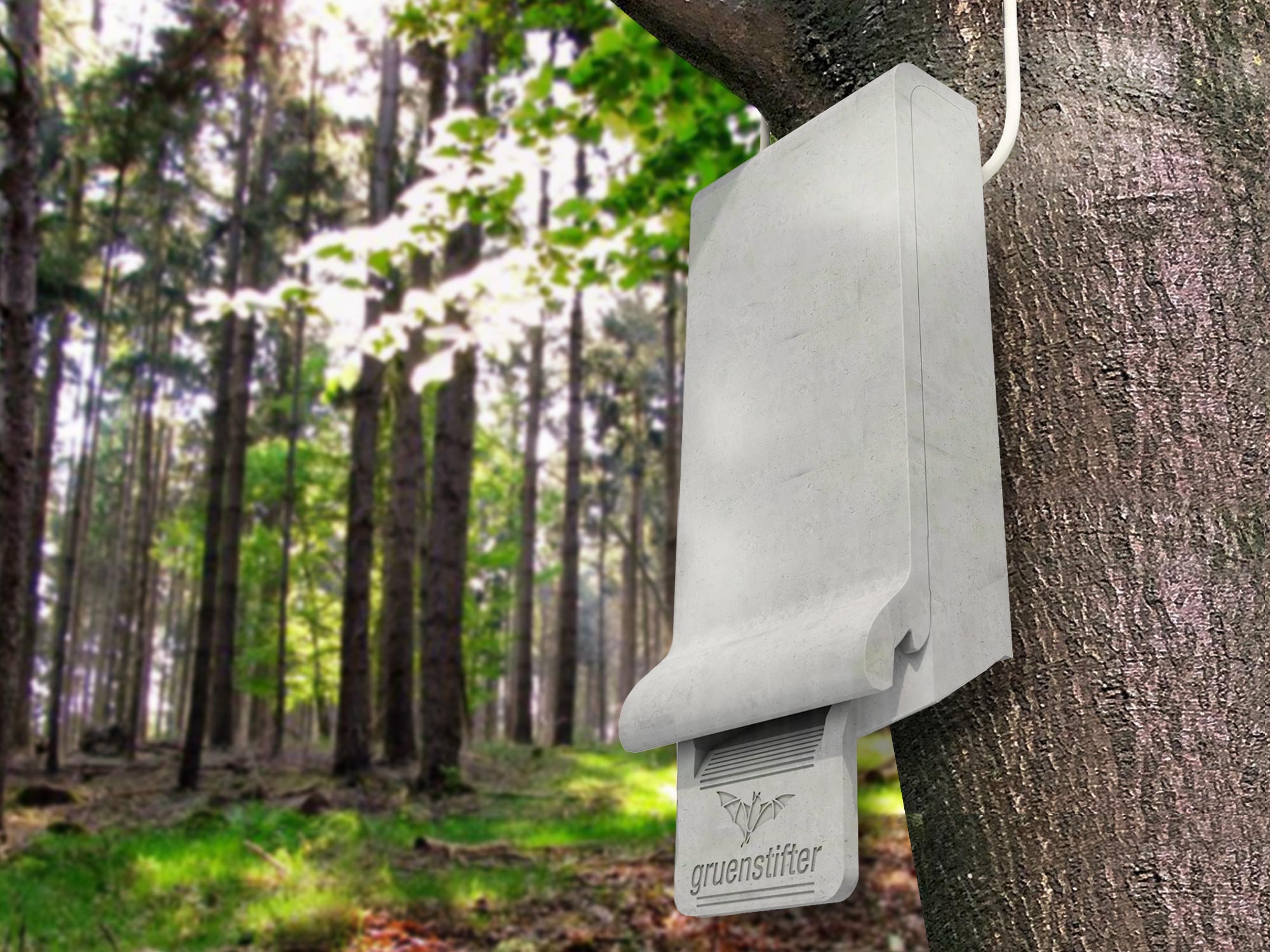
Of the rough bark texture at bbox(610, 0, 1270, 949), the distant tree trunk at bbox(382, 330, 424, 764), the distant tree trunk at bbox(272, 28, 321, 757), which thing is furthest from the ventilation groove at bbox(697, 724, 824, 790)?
the distant tree trunk at bbox(272, 28, 321, 757)

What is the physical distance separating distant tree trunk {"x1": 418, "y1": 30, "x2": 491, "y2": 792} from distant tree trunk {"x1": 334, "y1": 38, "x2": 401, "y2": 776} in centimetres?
90

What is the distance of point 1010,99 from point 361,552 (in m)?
13.2

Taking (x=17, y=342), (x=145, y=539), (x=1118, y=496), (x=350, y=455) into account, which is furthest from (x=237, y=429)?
(x=1118, y=496)

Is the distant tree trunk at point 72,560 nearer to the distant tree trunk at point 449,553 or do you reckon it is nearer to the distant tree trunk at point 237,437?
the distant tree trunk at point 237,437

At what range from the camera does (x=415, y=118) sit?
2056cm

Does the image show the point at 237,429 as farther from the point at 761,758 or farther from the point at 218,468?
the point at 761,758

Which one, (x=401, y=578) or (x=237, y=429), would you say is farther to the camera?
(x=237, y=429)

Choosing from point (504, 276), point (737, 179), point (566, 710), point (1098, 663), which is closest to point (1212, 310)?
point (1098, 663)

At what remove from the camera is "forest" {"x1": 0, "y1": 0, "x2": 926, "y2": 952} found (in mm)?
5195

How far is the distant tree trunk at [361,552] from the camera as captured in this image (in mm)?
13320

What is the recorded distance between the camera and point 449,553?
44.0 feet

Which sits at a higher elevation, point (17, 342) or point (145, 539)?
point (145, 539)

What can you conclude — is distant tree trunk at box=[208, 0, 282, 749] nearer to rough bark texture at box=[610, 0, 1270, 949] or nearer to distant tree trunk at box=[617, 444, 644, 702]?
distant tree trunk at box=[617, 444, 644, 702]

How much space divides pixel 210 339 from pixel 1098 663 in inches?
1059
